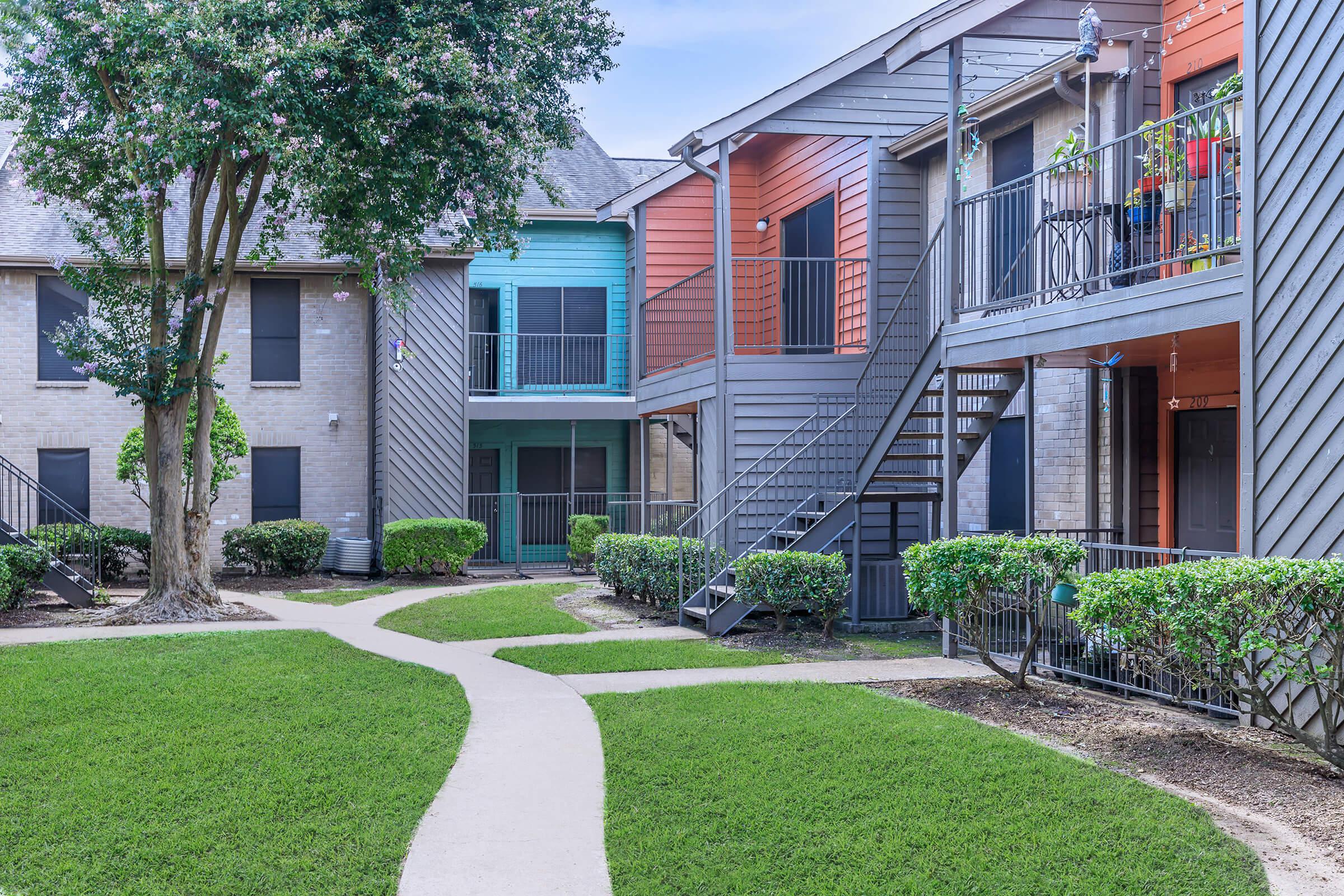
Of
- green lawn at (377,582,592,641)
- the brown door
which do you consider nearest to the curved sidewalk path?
green lawn at (377,582,592,641)

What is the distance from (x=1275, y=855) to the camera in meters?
5.10

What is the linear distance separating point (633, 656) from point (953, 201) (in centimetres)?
498

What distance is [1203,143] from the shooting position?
9430 mm

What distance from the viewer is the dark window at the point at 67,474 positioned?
19844 millimetres

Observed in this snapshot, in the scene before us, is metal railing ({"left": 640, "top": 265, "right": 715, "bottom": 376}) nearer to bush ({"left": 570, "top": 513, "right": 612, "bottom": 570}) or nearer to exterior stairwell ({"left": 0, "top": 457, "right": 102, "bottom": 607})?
bush ({"left": 570, "top": 513, "right": 612, "bottom": 570})

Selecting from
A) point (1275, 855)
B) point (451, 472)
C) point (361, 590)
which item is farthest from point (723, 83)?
point (1275, 855)

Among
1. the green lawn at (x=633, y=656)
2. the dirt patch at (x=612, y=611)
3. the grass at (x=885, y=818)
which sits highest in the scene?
the grass at (x=885, y=818)

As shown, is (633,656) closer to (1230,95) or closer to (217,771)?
(217,771)

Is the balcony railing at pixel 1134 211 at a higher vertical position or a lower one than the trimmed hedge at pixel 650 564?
higher

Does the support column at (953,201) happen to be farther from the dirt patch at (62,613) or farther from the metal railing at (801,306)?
the dirt patch at (62,613)

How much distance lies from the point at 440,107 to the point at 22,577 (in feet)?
25.9

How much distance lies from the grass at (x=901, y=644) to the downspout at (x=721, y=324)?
257 centimetres

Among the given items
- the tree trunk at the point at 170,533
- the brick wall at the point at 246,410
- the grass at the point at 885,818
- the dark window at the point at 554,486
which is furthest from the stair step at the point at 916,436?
the brick wall at the point at 246,410

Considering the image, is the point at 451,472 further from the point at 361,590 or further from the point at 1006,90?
the point at 1006,90
